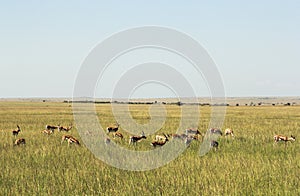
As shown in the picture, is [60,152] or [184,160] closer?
[184,160]

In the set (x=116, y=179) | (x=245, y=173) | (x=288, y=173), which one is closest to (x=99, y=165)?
(x=116, y=179)

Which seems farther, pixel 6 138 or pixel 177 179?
pixel 6 138

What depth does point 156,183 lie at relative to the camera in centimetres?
845

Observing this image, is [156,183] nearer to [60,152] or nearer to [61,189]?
[61,189]

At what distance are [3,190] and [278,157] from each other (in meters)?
8.27

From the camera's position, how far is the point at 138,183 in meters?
8.55

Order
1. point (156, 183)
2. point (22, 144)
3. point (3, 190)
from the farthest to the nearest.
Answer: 1. point (22, 144)
2. point (156, 183)
3. point (3, 190)

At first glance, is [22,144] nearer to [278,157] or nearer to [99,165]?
[99,165]

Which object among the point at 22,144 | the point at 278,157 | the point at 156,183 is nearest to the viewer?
the point at 156,183

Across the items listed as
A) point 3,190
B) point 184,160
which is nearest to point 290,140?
point 184,160

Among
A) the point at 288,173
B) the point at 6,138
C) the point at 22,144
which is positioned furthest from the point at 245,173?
the point at 6,138

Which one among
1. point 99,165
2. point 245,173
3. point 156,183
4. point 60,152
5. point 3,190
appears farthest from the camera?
point 60,152

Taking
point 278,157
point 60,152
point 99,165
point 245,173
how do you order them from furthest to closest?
point 60,152
point 278,157
point 99,165
point 245,173

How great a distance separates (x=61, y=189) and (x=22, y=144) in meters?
7.41
